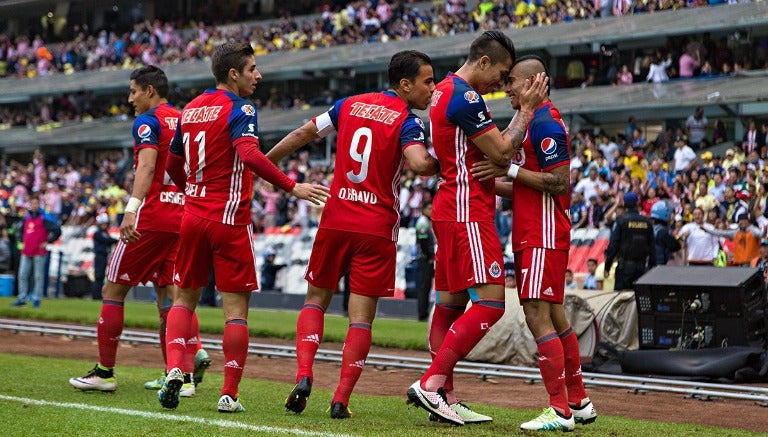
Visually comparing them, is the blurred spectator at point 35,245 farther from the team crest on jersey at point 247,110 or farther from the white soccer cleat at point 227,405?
the white soccer cleat at point 227,405

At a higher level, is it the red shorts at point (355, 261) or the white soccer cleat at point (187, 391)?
the red shorts at point (355, 261)

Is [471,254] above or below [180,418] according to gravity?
above

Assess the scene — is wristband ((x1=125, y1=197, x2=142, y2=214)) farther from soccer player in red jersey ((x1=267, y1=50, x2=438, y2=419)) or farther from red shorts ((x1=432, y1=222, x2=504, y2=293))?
red shorts ((x1=432, y1=222, x2=504, y2=293))

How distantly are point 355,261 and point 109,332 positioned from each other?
2686 mm

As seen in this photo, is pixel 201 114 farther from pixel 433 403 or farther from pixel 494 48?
pixel 433 403

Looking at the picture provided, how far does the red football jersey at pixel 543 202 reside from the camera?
7.36 meters

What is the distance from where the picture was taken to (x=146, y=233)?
30.6 feet

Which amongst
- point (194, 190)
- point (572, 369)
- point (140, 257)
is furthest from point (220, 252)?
point (572, 369)

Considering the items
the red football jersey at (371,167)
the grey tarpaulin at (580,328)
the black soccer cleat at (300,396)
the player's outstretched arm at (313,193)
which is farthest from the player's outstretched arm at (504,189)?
the grey tarpaulin at (580,328)

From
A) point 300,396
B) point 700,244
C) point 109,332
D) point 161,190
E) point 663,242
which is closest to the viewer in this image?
point 300,396

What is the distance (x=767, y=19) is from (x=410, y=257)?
10737mm

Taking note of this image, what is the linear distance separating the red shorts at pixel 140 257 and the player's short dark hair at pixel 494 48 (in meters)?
Answer: 3.26

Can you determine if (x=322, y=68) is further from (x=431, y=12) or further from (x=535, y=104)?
(x=535, y=104)

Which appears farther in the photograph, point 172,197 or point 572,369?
point 172,197
